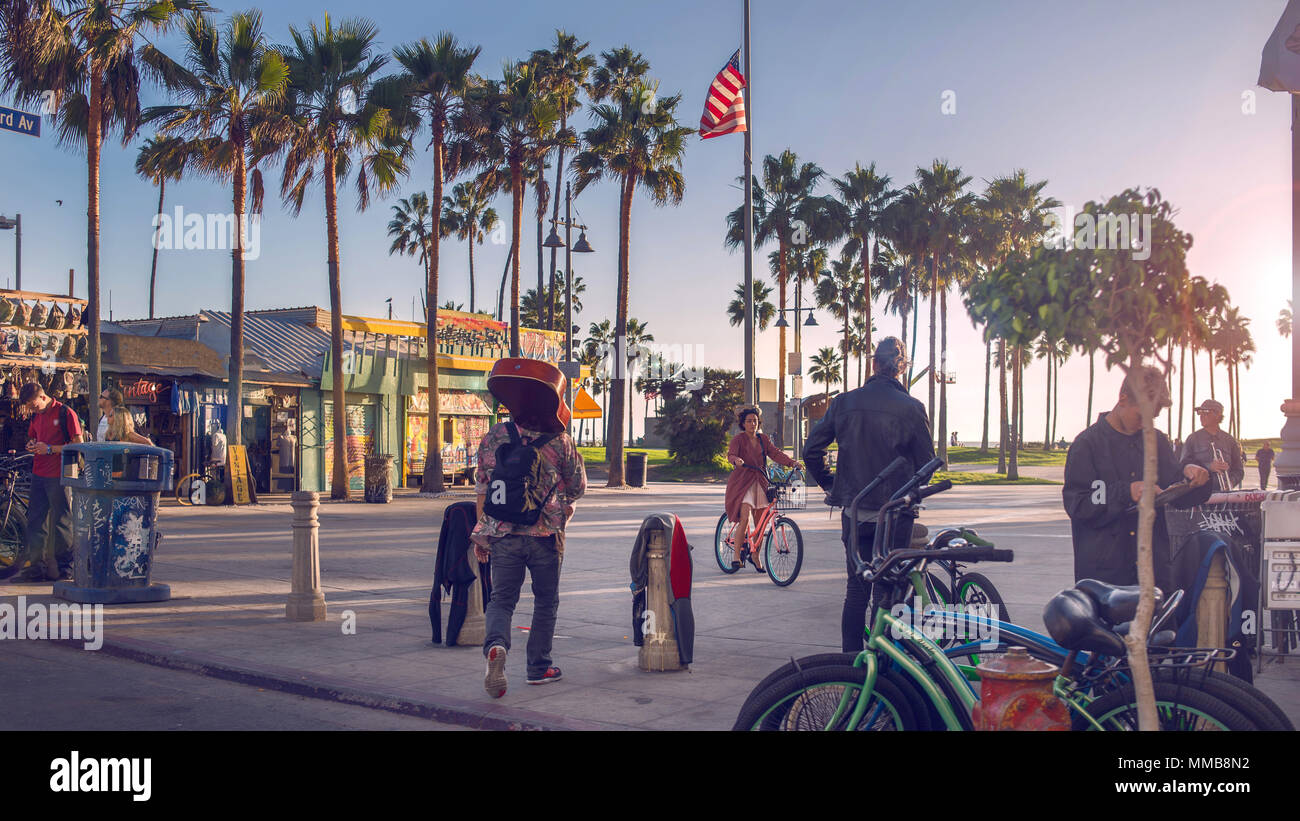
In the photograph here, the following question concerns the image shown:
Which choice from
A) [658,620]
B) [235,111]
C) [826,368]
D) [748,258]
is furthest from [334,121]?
[826,368]

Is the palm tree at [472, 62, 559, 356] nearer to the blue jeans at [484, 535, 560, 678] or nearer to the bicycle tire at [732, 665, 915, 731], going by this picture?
the blue jeans at [484, 535, 560, 678]

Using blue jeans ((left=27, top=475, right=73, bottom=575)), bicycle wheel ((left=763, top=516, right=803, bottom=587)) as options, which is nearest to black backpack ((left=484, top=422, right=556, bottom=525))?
bicycle wheel ((left=763, top=516, right=803, bottom=587))

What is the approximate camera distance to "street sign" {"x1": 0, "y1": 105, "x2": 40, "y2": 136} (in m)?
8.93

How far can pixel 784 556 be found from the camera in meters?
11.3

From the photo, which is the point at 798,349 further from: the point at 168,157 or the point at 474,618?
the point at 474,618

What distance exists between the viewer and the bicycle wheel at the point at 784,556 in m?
11.3

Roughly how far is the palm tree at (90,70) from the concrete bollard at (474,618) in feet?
47.3

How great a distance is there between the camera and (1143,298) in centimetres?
353

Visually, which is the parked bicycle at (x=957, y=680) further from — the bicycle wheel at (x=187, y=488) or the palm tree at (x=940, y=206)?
the palm tree at (x=940, y=206)

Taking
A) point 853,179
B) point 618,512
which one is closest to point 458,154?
point 618,512

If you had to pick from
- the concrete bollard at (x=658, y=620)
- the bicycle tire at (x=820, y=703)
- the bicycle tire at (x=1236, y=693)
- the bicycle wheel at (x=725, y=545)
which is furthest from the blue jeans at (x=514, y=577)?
the bicycle wheel at (x=725, y=545)

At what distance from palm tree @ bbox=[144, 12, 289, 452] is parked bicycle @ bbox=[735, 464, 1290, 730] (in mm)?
21878
